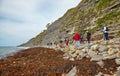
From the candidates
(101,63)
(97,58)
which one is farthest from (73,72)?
(97,58)

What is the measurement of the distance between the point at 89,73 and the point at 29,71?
481 cm

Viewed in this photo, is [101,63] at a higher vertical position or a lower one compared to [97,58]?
lower

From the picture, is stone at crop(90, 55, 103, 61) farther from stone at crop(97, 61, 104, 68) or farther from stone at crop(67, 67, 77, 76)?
stone at crop(67, 67, 77, 76)

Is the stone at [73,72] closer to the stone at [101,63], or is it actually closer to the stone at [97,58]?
the stone at [101,63]

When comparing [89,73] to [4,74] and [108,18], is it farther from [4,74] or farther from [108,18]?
[108,18]

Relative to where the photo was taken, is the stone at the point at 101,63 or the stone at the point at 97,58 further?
the stone at the point at 97,58

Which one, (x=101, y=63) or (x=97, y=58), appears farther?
(x=97, y=58)

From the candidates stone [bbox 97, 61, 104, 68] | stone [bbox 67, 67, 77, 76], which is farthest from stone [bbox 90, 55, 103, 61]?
stone [bbox 67, 67, 77, 76]

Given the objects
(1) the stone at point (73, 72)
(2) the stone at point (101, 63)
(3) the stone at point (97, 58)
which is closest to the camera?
(1) the stone at point (73, 72)

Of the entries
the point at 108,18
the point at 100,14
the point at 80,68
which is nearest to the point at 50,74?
the point at 80,68

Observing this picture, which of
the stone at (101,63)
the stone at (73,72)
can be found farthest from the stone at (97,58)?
the stone at (73,72)

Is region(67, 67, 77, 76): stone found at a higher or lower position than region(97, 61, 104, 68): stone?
lower

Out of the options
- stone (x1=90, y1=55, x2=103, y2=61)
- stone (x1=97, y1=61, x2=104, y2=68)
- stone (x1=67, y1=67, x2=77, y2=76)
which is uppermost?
stone (x1=90, y1=55, x2=103, y2=61)

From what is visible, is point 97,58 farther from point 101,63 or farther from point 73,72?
point 73,72
